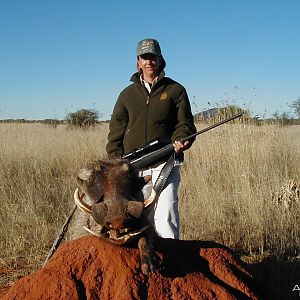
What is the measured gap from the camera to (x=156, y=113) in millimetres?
4754

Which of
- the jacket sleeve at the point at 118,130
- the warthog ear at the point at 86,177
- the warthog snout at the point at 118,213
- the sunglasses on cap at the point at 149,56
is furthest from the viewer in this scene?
the jacket sleeve at the point at 118,130

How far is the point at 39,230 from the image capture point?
6.49 meters

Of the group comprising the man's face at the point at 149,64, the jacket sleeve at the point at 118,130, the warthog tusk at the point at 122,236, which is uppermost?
the man's face at the point at 149,64

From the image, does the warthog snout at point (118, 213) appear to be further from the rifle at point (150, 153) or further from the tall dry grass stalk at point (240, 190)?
the tall dry grass stalk at point (240, 190)

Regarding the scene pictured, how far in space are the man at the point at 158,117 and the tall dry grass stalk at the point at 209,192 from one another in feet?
5.84

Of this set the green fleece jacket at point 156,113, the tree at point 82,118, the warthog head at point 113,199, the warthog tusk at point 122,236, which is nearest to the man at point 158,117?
the green fleece jacket at point 156,113

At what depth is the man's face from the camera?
4.69 metres

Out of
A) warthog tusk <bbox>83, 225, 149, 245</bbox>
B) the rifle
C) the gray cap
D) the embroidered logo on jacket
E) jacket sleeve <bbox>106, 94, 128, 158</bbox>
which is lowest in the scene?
warthog tusk <bbox>83, 225, 149, 245</bbox>

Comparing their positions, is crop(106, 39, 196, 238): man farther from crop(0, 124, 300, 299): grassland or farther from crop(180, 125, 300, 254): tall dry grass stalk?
crop(180, 125, 300, 254): tall dry grass stalk

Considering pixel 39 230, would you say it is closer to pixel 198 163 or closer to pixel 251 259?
pixel 251 259

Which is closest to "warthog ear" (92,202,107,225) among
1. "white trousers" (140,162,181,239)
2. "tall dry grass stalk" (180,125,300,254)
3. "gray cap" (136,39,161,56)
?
"white trousers" (140,162,181,239)

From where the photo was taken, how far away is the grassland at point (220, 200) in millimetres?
5766

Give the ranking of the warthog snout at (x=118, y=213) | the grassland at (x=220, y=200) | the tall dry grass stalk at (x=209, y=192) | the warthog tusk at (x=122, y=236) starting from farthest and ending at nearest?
the tall dry grass stalk at (x=209, y=192)
the grassland at (x=220, y=200)
the warthog tusk at (x=122, y=236)
the warthog snout at (x=118, y=213)

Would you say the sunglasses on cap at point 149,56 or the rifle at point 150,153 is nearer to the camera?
the rifle at point 150,153
